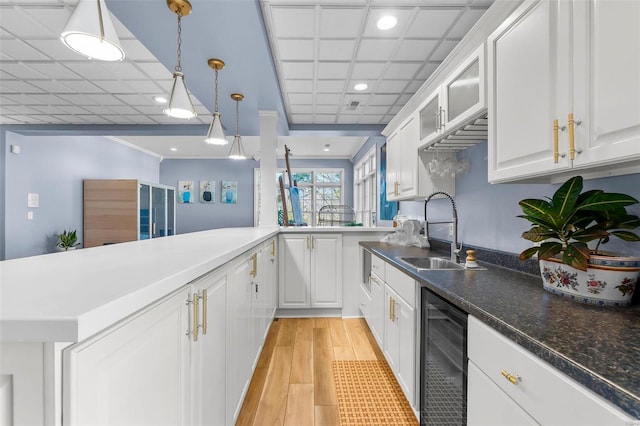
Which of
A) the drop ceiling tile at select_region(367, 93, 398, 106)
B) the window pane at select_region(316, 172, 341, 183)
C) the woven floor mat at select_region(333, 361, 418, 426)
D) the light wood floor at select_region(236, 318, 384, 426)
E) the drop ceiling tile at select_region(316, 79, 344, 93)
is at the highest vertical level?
the drop ceiling tile at select_region(367, 93, 398, 106)

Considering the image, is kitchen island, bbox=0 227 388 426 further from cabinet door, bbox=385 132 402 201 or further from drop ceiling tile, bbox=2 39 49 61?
drop ceiling tile, bbox=2 39 49 61

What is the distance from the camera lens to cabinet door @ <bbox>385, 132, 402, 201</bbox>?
277 centimetres

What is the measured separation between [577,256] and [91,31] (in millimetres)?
1926

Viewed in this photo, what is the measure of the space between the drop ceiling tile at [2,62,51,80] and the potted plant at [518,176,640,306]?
4135 millimetres

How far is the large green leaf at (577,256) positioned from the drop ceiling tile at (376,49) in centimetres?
194

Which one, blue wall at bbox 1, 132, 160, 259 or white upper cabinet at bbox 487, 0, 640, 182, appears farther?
blue wall at bbox 1, 132, 160, 259

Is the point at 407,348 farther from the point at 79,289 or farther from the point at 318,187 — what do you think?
the point at 318,187

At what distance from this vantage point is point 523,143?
3.79 ft

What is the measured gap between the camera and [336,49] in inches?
93.1

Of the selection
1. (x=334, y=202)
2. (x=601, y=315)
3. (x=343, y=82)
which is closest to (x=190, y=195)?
(x=334, y=202)

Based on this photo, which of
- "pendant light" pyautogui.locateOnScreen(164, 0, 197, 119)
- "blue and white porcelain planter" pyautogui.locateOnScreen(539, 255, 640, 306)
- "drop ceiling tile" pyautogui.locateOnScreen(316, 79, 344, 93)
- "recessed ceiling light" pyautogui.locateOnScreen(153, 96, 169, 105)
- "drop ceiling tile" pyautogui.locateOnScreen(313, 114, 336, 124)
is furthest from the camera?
"drop ceiling tile" pyautogui.locateOnScreen(313, 114, 336, 124)

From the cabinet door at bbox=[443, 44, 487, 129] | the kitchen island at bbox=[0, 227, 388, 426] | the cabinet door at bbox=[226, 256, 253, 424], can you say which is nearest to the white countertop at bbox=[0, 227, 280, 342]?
the kitchen island at bbox=[0, 227, 388, 426]

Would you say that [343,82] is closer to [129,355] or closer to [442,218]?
[442,218]

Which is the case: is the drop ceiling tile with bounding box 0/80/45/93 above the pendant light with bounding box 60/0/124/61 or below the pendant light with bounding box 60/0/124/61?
above
